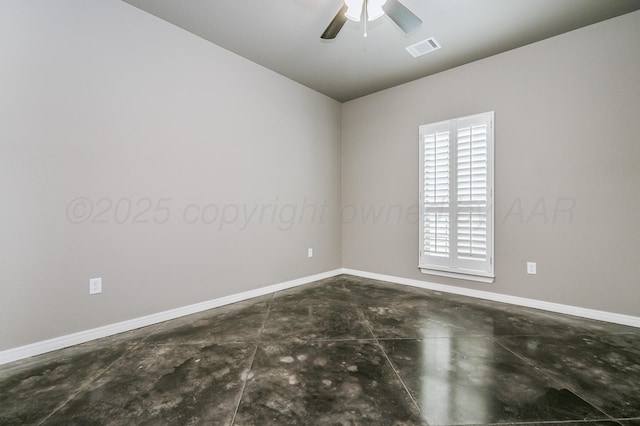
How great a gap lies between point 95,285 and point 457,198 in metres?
3.76

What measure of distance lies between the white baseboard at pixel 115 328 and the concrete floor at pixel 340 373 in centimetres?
7

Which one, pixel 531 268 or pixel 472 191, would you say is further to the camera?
pixel 472 191

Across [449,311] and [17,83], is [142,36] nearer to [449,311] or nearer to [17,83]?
[17,83]

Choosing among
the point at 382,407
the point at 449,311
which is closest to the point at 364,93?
the point at 449,311

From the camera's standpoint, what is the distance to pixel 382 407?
1404 millimetres

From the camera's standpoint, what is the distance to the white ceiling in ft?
7.70

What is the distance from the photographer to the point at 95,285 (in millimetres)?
2195

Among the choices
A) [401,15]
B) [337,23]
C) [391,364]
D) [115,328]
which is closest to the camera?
[391,364]

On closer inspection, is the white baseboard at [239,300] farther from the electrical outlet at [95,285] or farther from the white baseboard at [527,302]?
the electrical outlet at [95,285]

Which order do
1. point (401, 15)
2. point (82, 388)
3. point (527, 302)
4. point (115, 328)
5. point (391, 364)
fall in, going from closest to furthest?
point (82, 388) < point (391, 364) < point (401, 15) < point (115, 328) < point (527, 302)

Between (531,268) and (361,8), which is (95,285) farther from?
(531,268)

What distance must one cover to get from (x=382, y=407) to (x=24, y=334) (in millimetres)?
2461

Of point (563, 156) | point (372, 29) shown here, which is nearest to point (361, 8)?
point (372, 29)

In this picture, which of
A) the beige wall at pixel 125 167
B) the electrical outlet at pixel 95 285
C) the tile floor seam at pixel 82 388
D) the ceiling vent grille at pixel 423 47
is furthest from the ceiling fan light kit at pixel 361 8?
the tile floor seam at pixel 82 388
